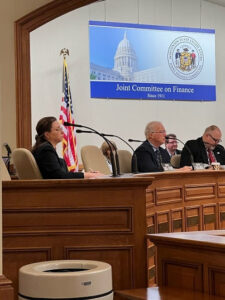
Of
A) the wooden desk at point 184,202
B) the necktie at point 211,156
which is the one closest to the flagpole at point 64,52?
the necktie at point 211,156

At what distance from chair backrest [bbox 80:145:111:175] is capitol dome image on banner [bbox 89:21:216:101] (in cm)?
420

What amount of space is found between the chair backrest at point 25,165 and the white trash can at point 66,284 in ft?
5.16

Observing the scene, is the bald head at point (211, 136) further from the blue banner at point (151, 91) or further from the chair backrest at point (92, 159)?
the blue banner at point (151, 91)

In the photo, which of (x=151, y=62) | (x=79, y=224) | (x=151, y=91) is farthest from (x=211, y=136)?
(x=79, y=224)

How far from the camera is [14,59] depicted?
21.1 feet

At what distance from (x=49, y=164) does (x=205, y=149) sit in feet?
11.2

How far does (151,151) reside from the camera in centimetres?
682

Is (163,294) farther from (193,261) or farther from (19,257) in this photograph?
(19,257)

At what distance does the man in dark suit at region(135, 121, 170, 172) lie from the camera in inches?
264

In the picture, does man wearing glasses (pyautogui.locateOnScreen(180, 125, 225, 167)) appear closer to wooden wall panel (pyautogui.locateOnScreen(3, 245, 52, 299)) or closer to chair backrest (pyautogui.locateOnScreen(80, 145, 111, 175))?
chair backrest (pyautogui.locateOnScreen(80, 145, 111, 175))

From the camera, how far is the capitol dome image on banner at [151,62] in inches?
429

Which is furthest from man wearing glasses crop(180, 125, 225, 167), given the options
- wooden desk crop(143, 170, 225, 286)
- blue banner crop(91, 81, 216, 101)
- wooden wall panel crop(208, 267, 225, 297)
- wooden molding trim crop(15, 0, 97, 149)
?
wooden wall panel crop(208, 267, 225, 297)

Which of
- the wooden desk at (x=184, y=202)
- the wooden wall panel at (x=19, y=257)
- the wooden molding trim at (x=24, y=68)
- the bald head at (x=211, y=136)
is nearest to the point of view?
the wooden wall panel at (x=19, y=257)

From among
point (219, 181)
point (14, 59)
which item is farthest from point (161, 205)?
point (14, 59)
